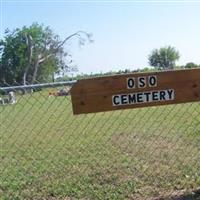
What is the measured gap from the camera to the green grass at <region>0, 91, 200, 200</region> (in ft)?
17.3

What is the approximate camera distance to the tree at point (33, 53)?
225 feet

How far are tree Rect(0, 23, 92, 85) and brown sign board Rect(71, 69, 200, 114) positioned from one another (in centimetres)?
6198

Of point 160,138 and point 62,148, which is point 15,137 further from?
point 160,138

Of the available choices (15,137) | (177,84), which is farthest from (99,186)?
(15,137)

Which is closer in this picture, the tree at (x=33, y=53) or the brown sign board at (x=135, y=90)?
the brown sign board at (x=135, y=90)

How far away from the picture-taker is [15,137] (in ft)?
36.5

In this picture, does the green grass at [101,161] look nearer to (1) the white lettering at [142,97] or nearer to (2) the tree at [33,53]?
(1) the white lettering at [142,97]

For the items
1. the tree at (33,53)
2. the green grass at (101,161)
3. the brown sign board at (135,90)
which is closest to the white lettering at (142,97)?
the brown sign board at (135,90)

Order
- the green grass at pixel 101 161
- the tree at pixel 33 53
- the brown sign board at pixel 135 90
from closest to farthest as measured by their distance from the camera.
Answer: the brown sign board at pixel 135 90, the green grass at pixel 101 161, the tree at pixel 33 53

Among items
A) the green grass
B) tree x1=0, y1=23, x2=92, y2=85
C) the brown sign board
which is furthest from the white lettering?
tree x1=0, y1=23, x2=92, y2=85

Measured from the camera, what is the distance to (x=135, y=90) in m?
Result: 4.46

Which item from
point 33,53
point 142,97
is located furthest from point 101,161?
point 33,53

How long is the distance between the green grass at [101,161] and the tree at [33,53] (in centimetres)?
5678

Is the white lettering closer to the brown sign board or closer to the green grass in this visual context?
the brown sign board
